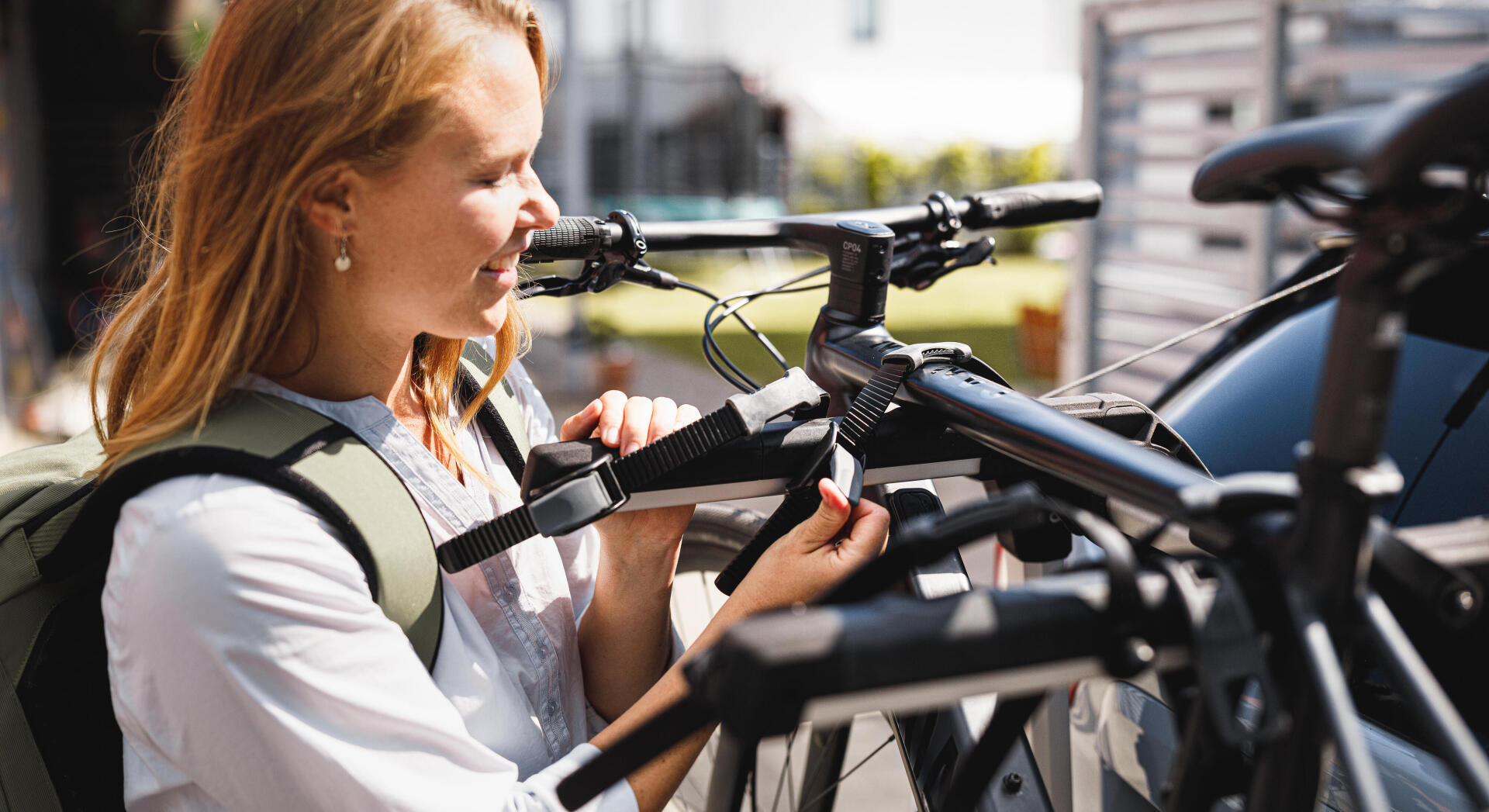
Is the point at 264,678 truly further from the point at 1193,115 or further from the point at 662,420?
the point at 1193,115

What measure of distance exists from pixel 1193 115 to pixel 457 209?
222 inches

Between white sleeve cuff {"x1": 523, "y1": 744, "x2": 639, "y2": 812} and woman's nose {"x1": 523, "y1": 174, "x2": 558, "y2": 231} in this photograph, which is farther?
woman's nose {"x1": 523, "y1": 174, "x2": 558, "y2": 231}

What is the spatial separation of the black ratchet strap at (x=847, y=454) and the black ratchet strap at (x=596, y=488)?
10 centimetres

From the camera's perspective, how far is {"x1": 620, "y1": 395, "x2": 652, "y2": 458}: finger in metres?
1.27

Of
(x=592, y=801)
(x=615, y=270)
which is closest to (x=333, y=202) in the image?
(x=615, y=270)

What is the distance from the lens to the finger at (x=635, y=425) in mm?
1269

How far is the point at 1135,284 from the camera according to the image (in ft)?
20.6

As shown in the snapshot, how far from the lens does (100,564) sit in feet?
3.80

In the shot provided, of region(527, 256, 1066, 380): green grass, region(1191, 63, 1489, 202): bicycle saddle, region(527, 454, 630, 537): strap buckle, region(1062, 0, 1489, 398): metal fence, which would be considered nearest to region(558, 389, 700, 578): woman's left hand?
region(527, 454, 630, 537): strap buckle

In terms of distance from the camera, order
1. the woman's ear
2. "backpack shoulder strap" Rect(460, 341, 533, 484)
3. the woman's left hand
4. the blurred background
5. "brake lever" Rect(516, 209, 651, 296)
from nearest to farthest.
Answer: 1. the woman's ear
2. the woman's left hand
3. "backpack shoulder strap" Rect(460, 341, 533, 484)
4. "brake lever" Rect(516, 209, 651, 296)
5. the blurred background

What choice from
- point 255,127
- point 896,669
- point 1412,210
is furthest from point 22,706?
point 1412,210

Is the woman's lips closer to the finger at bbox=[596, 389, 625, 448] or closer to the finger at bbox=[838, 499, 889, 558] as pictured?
the finger at bbox=[596, 389, 625, 448]

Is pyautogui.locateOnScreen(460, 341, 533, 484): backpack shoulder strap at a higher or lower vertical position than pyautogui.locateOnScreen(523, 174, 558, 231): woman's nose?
lower

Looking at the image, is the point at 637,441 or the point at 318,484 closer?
the point at 318,484
